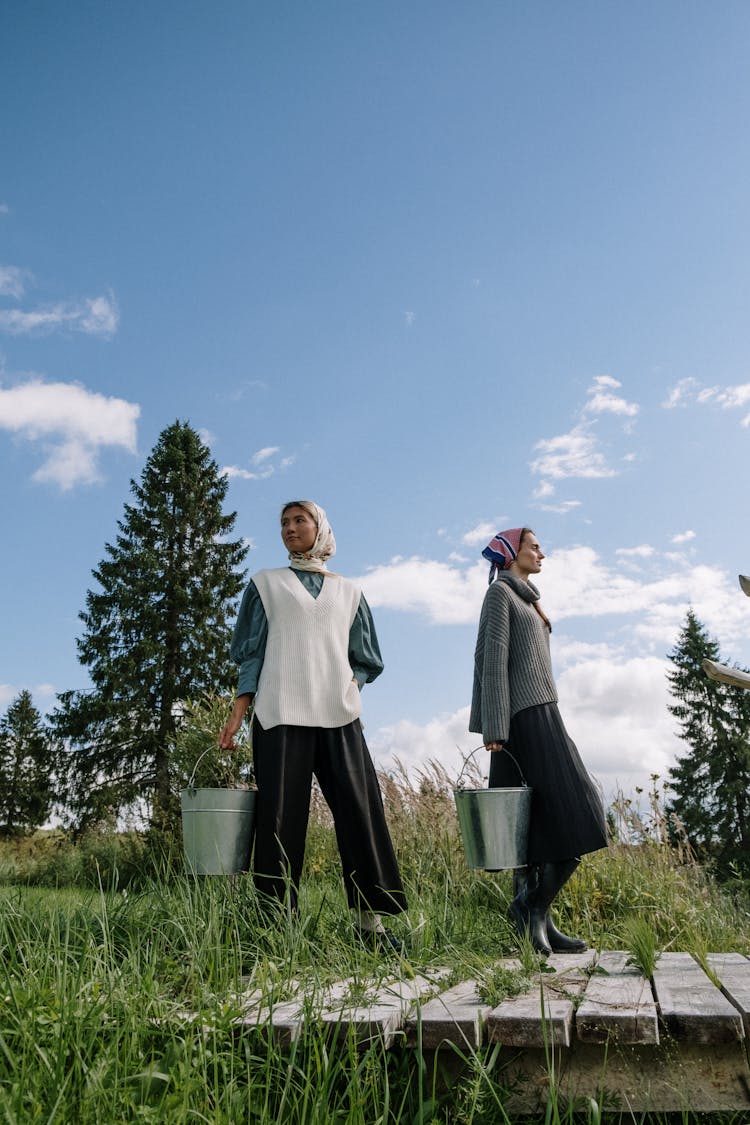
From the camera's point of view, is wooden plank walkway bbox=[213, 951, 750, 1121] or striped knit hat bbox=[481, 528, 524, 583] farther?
striped knit hat bbox=[481, 528, 524, 583]

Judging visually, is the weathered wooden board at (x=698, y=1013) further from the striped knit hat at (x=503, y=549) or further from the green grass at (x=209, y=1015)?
the striped knit hat at (x=503, y=549)

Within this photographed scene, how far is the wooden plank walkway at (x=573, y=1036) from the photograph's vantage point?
213cm

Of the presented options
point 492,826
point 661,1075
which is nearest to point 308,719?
point 492,826

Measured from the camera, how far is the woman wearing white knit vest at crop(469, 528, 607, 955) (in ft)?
11.6

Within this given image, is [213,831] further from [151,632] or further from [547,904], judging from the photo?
[151,632]

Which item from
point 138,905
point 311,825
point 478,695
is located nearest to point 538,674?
point 478,695

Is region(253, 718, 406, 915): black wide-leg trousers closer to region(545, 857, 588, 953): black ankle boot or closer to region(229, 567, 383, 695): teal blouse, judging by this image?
region(229, 567, 383, 695): teal blouse

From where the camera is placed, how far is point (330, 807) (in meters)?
3.43

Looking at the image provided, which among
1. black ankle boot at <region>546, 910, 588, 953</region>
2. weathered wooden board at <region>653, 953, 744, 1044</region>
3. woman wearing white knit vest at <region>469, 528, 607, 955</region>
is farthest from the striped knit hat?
weathered wooden board at <region>653, 953, 744, 1044</region>

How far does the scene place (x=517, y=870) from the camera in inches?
153

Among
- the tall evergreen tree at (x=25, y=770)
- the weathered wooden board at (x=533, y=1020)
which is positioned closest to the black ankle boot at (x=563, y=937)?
the weathered wooden board at (x=533, y=1020)

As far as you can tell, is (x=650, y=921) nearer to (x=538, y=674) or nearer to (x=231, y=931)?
(x=538, y=674)

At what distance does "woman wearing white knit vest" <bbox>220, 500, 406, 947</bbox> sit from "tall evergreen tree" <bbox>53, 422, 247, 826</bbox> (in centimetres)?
1672

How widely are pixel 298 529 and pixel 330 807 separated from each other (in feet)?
4.03
